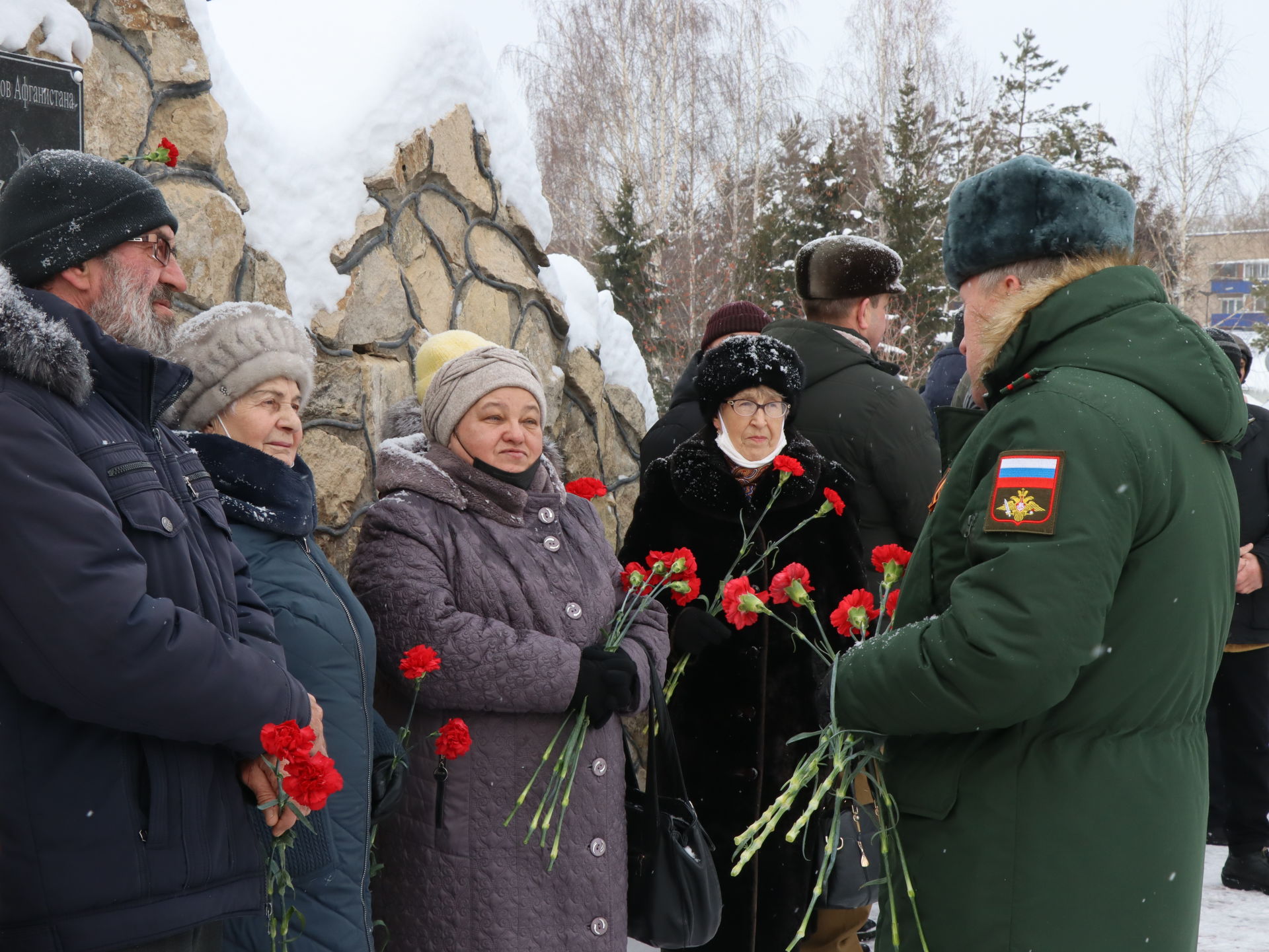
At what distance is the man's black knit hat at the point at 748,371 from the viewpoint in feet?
10.2

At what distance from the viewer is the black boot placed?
416cm

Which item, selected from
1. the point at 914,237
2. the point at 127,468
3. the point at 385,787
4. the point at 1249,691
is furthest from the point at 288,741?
the point at 914,237

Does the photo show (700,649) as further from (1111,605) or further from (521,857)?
(1111,605)

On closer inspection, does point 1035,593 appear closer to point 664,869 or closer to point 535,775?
point 535,775

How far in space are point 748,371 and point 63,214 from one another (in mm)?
1823

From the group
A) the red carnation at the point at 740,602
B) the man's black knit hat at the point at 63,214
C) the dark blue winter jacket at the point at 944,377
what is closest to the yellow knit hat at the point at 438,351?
the red carnation at the point at 740,602

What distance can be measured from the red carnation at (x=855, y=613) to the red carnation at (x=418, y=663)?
2.47 feet

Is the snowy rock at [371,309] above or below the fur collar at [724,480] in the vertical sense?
above

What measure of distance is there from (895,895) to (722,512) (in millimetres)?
1388

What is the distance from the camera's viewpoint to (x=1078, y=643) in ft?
5.11

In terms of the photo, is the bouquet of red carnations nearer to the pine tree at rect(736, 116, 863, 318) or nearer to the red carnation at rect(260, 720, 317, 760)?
the red carnation at rect(260, 720, 317, 760)

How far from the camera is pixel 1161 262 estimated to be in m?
20.4

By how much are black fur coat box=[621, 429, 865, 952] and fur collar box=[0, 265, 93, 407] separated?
179cm

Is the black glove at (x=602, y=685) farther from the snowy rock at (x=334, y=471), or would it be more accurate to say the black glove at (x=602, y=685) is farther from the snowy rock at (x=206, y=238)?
the snowy rock at (x=206, y=238)
